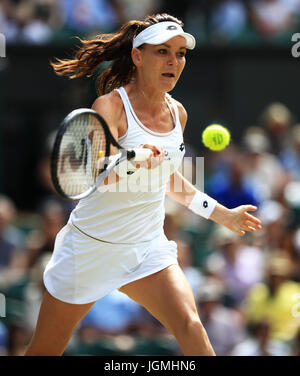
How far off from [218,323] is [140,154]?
113 inches

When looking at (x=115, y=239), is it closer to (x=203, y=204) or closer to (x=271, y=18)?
(x=203, y=204)

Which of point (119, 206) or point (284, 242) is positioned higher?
point (119, 206)

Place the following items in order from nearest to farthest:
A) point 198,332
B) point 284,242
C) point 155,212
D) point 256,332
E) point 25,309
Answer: point 198,332, point 155,212, point 256,332, point 25,309, point 284,242

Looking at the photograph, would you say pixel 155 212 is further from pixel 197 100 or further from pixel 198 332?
pixel 197 100

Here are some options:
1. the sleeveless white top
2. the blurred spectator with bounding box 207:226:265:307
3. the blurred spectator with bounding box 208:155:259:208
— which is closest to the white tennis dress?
the sleeveless white top

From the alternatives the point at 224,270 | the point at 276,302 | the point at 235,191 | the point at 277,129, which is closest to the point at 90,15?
the point at 277,129

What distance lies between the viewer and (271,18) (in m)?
9.23

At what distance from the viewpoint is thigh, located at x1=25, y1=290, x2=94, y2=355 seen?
142 inches

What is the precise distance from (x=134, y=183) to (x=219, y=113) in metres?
5.69

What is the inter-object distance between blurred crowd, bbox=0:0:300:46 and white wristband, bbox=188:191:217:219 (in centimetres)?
499

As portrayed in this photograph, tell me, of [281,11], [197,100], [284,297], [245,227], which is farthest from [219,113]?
[245,227]

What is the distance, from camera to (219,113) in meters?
9.16

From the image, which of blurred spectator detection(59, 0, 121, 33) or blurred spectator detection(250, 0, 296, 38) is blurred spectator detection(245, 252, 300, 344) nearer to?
blurred spectator detection(59, 0, 121, 33)

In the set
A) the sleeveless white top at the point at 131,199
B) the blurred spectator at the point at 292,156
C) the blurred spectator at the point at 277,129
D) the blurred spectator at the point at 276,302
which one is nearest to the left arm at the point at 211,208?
the sleeveless white top at the point at 131,199
